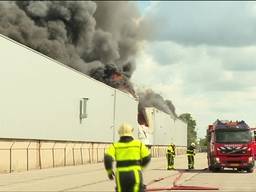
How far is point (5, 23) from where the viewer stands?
66.9m

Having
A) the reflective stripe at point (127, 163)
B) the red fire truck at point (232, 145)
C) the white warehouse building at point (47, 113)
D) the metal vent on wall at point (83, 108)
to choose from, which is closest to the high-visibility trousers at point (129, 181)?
the reflective stripe at point (127, 163)

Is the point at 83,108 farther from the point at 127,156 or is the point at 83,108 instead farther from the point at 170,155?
the point at 127,156

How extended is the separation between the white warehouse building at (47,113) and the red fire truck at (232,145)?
10.9 meters


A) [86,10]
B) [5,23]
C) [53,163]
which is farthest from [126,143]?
[86,10]

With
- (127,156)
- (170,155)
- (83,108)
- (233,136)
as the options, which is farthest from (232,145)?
(127,156)

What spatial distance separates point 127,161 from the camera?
8812 mm

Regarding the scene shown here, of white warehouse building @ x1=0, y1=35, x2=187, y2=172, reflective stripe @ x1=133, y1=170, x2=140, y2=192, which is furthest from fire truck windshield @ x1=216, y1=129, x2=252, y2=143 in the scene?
reflective stripe @ x1=133, y1=170, x2=140, y2=192

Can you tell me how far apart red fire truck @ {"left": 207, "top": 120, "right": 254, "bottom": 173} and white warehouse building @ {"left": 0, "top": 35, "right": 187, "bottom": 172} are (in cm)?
1086

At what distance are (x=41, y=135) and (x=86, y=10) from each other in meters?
40.7

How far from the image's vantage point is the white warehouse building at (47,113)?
3362 centimetres

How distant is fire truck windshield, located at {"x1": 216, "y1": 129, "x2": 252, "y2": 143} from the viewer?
99.5 ft

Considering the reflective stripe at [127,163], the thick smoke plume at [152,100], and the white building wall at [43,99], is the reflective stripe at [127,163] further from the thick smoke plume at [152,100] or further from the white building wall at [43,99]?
the thick smoke plume at [152,100]

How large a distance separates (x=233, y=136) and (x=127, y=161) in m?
22.2

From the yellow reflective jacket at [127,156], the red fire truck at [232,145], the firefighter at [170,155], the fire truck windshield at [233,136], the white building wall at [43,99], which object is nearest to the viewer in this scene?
the yellow reflective jacket at [127,156]
